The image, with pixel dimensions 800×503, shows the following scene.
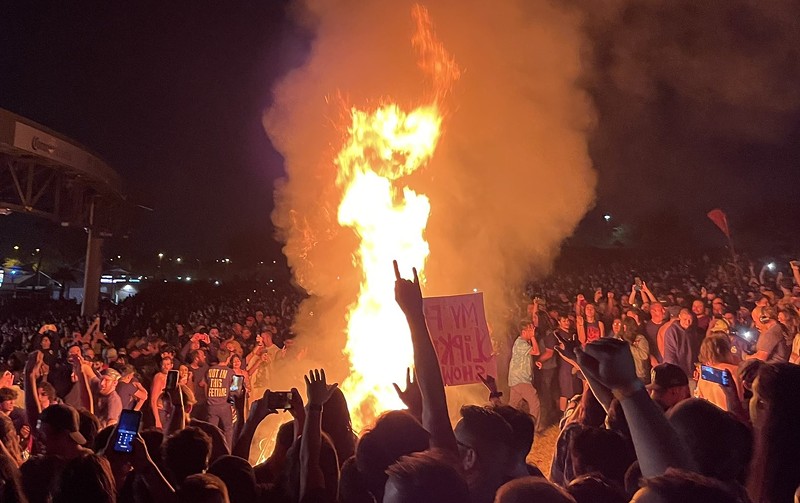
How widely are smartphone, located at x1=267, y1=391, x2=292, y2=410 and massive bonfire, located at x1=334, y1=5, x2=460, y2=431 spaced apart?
3709mm

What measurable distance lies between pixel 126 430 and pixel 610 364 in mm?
2248

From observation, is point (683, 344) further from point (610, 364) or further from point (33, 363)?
point (33, 363)

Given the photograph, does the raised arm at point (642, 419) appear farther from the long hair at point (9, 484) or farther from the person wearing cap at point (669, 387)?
the long hair at point (9, 484)

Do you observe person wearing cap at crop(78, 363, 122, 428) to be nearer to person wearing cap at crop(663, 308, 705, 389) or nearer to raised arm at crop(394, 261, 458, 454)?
raised arm at crop(394, 261, 458, 454)

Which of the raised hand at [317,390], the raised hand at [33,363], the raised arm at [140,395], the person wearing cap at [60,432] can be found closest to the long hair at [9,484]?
the person wearing cap at [60,432]

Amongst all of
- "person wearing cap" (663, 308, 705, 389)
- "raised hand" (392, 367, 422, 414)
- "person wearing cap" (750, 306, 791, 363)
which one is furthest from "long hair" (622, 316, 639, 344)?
"raised hand" (392, 367, 422, 414)

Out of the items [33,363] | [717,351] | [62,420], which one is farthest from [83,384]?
[717,351]

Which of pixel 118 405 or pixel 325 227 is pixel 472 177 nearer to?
pixel 325 227

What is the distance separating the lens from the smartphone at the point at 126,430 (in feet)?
9.27

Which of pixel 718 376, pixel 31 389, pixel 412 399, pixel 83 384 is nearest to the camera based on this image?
pixel 412 399

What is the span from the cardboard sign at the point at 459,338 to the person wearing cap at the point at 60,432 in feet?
9.94

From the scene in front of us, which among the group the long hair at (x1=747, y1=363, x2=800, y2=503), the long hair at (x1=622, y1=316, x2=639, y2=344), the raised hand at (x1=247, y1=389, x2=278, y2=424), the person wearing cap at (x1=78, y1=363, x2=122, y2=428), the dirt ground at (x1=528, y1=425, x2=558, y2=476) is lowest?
the dirt ground at (x1=528, y1=425, x2=558, y2=476)

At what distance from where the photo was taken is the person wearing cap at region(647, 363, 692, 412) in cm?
346

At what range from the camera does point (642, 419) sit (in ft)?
6.32
